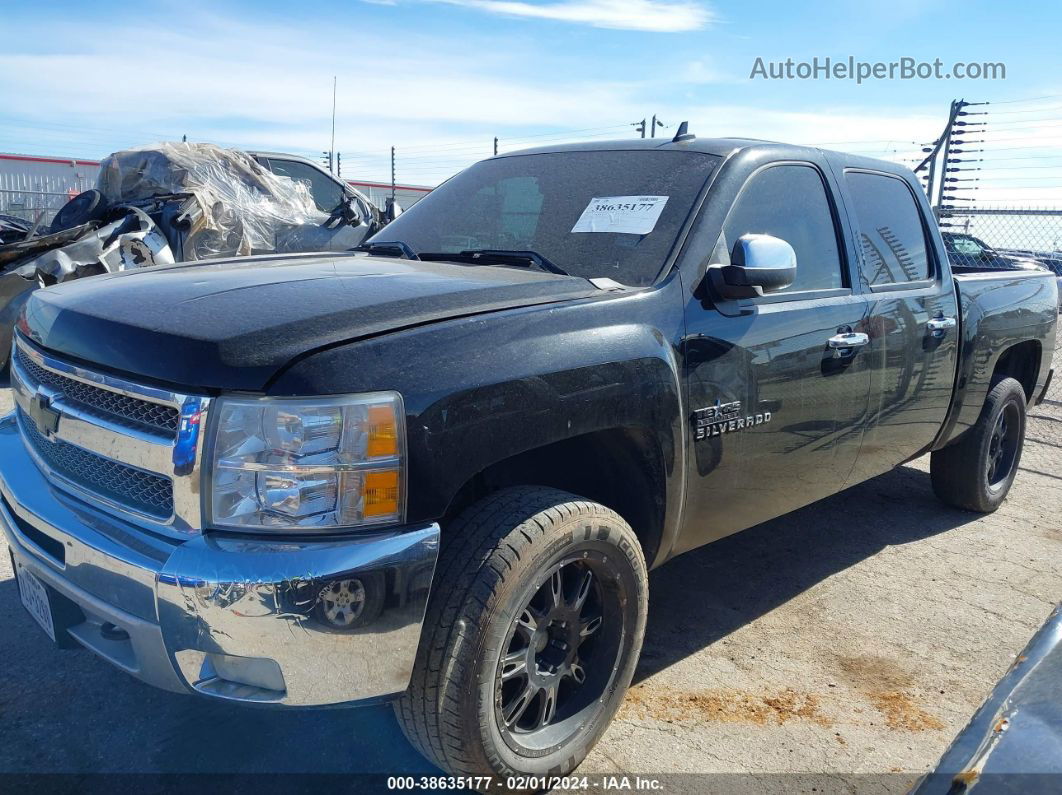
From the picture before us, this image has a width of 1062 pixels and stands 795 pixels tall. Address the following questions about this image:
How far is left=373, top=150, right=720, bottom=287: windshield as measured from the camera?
2910mm

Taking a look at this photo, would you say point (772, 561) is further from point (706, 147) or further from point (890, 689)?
point (706, 147)

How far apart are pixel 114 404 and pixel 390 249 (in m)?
1.46

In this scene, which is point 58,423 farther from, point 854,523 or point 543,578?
point 854,523

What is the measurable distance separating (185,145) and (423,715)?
975 cm

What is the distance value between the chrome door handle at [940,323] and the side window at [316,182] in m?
8.40

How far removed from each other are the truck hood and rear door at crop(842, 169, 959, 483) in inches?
63.9

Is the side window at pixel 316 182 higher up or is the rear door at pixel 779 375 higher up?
the side window at pixel 316 182

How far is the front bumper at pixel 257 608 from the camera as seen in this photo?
1.85 metres

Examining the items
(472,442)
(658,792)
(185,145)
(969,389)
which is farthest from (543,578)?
(185,145)

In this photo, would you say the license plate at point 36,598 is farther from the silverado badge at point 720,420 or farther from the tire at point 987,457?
the tire at point 987,457

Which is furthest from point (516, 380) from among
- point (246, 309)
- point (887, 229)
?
point (887, 229)

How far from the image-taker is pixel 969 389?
441 centimetres

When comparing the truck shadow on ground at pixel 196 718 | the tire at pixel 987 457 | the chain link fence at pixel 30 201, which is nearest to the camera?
the truck shadow on ground at pixel 196 718

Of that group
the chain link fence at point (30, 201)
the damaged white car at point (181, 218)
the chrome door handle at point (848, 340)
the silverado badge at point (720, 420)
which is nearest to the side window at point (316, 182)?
the damaged white car at point (181, 218)
